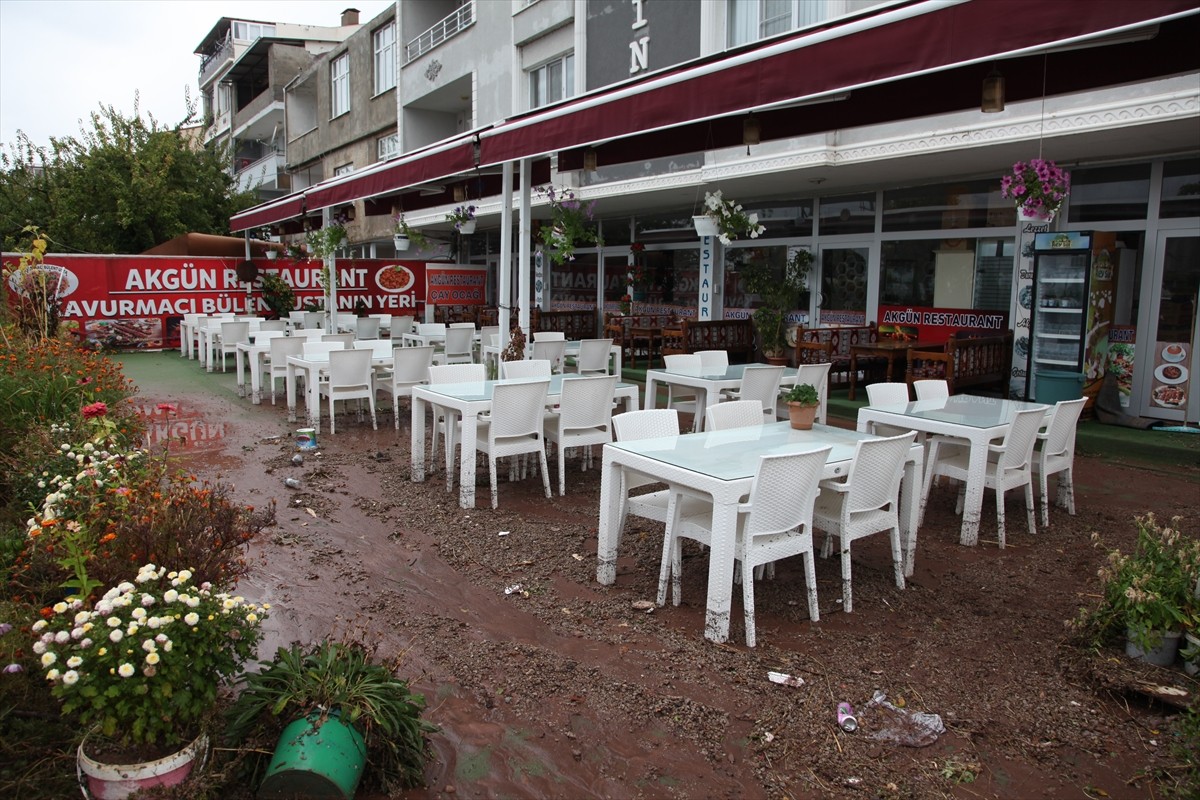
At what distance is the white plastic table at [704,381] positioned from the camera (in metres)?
7.66

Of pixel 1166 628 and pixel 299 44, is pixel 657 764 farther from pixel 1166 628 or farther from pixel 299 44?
pixel 299 44

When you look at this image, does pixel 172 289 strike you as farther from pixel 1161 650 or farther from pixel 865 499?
pixel 1161 650

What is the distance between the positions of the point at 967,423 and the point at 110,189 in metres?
22.2

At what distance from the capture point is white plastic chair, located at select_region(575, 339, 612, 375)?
9.70 m

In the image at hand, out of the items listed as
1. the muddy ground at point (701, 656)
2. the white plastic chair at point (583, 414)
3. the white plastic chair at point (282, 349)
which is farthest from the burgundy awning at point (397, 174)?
the muddy ground at point (701, 656)

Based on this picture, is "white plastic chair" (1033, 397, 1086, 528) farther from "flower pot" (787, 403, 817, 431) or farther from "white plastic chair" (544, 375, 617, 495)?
"white plastic chair" (544, 375, 617, 495)

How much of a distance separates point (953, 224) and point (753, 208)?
3897mm

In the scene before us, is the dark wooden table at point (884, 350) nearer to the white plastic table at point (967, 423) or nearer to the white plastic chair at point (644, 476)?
the white plastic table at point (967, 423)

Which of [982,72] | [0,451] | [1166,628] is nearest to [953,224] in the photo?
[982,72]

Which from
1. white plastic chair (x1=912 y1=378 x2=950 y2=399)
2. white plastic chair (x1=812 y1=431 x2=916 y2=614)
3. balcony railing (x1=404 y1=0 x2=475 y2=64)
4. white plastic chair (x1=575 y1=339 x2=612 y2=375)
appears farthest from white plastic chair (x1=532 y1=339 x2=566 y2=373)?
balcony railing (x1=404 y1=0 x2=475 y2=64)

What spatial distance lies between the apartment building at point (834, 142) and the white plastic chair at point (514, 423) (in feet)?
6.67

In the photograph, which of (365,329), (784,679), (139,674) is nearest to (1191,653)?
(784,679)

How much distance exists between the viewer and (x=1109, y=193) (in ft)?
30.8

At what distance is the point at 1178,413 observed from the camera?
898 centimetres
